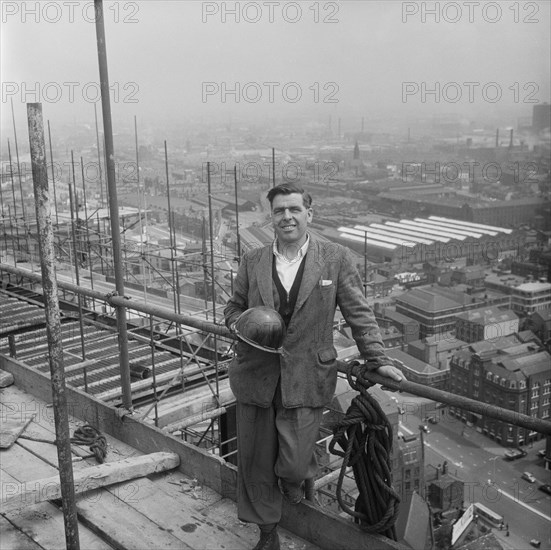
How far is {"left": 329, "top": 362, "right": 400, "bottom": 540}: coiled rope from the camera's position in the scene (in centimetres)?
278

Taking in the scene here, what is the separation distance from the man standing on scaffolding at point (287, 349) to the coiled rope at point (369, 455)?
0.11 m

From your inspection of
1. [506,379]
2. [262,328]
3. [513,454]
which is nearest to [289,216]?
[262,328]

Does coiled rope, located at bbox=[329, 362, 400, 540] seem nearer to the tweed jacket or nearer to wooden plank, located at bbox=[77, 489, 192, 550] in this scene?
the tweed jacket

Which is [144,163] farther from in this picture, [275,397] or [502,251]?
[275,397]

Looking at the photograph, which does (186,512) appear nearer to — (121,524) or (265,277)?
(121,524)

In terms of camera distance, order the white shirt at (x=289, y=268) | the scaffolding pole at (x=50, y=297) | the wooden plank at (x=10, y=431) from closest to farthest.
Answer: the scaffolding pole at (x=50, y=297)
the white shirt at (x=289, y=268)
the wooden plank at (x=10, y=431)

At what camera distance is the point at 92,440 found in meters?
4.11

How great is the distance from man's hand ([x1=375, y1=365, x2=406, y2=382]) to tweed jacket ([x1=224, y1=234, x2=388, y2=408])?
51 millimetres

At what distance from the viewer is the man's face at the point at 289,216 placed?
2.80 m

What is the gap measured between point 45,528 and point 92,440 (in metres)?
0.93

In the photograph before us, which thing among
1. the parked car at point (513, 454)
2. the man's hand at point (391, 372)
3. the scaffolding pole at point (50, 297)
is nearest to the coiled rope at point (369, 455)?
the man's hand at point (391, 372)

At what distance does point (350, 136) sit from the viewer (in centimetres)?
3778

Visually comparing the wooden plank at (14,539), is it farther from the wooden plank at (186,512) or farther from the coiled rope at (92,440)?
the coiled rope at (92,440)

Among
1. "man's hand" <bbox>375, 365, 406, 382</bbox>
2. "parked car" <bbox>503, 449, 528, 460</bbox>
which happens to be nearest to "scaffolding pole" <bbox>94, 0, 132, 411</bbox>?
"man's hand" <bbox>375, 365, 406, 382</bbox>
